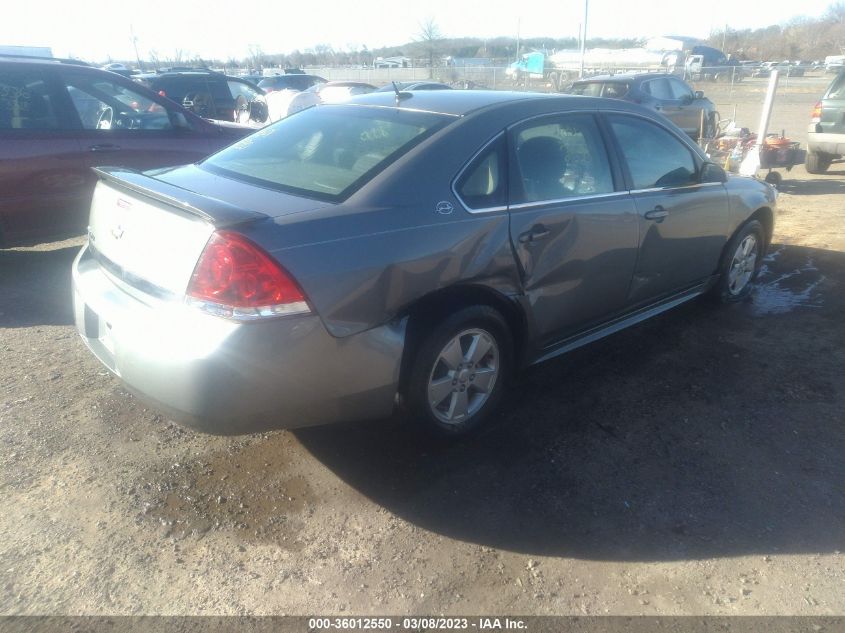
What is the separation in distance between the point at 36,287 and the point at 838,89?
11.9m

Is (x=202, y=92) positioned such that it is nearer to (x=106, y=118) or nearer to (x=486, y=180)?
(x=106, y=118)

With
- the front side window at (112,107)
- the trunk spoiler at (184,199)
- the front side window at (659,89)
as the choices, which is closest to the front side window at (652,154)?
the trunk spoiler at (184,199)

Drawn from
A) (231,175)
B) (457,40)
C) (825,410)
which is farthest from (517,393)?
(457,40)

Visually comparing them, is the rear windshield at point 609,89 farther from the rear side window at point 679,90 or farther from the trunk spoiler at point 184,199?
the trunk spoiler at point 184,199

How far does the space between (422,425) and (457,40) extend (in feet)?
296

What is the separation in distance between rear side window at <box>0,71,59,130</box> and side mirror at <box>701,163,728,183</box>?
16.8 ft

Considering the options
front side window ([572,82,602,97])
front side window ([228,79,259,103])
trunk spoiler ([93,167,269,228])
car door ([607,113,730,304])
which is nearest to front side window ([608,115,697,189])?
car door ([607,113,730,304])

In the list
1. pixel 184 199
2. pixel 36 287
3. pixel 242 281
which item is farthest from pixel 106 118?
pixel 242 281

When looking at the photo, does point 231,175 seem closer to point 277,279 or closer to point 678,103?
point 277,279

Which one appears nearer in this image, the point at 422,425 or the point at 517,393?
the point at 422,425

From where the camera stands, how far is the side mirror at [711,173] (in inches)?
179

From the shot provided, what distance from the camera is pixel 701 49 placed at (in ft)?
189

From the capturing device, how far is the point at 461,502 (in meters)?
2.95

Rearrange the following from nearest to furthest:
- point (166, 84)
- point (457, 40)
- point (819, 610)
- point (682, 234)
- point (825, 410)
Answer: point (819, 610) < point (825, 410) < point (682, 234) < point (166, 84) < point (457, 40)
